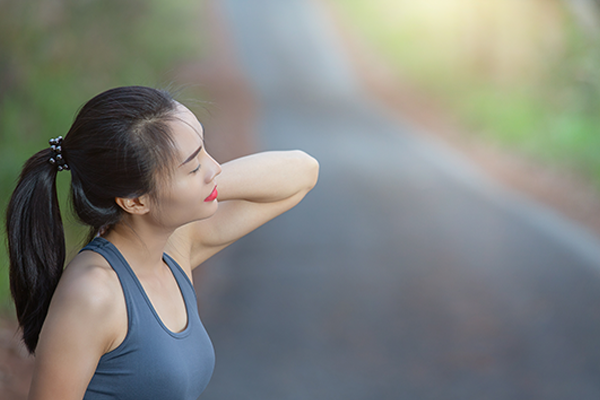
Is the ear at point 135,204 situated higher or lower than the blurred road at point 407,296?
higher

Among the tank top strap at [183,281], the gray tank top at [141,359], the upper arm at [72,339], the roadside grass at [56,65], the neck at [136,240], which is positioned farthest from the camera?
the roadside grass at [56,65]

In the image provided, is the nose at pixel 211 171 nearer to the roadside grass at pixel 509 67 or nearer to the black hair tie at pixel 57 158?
the black hair tie at pixel 57 158

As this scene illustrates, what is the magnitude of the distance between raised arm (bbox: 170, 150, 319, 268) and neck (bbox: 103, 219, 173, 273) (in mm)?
251

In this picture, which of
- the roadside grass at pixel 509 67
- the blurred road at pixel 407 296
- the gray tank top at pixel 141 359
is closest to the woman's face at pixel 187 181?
the gray tank top at pixel 141 359

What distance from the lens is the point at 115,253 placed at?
4.45 feet

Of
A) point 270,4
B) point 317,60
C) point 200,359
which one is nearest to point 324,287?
point 200,359

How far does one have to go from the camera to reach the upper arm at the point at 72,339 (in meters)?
1.17

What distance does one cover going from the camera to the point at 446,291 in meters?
4.95

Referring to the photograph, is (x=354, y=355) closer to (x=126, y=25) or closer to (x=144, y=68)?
(x=144, y=68)

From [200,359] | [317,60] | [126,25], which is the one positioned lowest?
[317,60]

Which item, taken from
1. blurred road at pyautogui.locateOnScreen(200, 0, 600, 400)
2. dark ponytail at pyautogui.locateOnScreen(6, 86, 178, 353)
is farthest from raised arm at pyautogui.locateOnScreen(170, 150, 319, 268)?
blurred road at pyautogui.locateOnScreen(200, 0, 600, 400)

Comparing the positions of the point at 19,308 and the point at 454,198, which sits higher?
the point at 19,308

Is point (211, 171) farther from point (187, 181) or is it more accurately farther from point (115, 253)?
point (115, 253)

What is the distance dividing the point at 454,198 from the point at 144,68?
607cm
